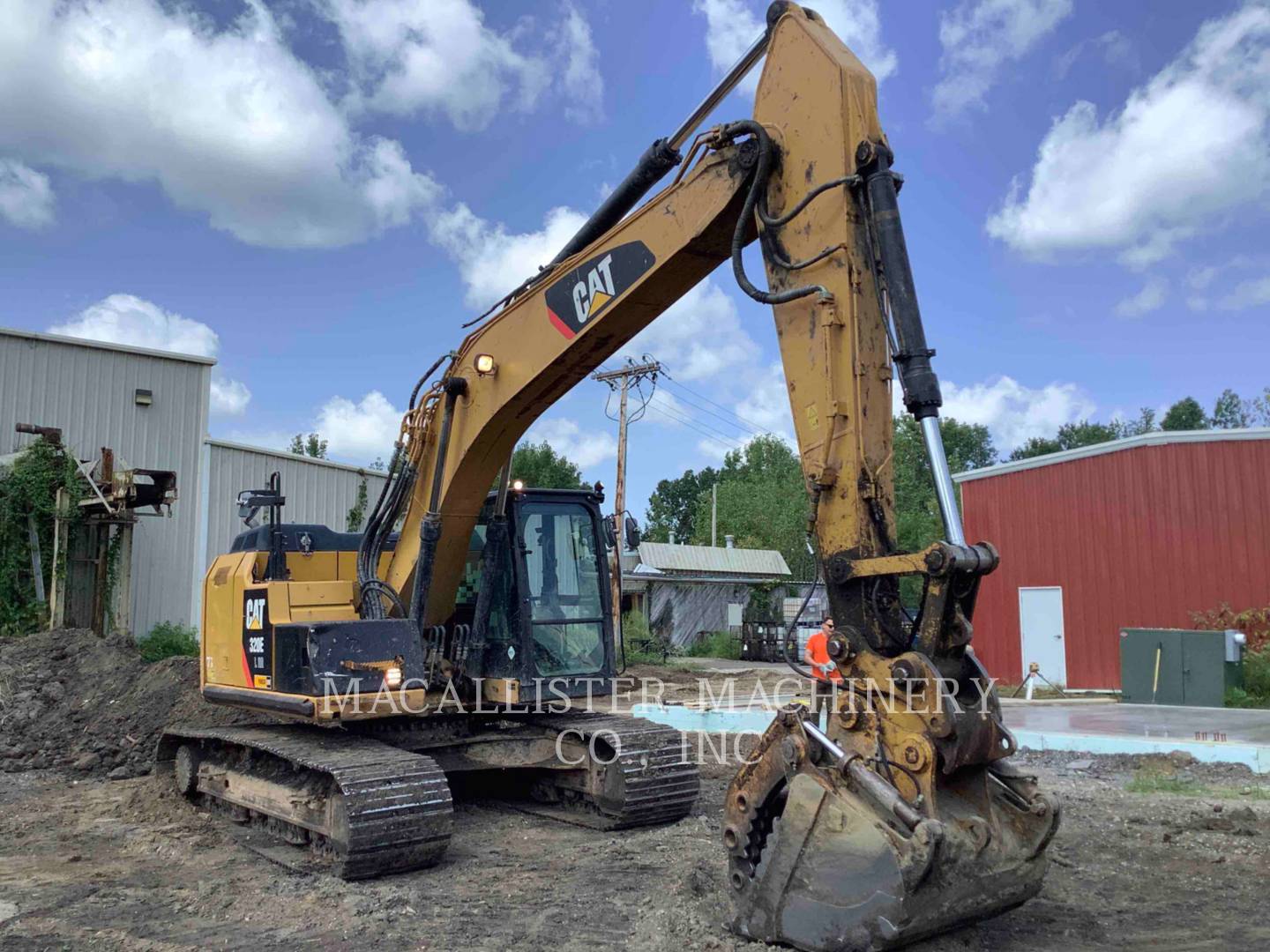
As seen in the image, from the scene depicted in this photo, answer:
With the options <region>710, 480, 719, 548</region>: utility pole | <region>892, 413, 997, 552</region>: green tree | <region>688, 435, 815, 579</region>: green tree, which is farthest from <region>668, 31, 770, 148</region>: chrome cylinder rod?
<region>710, 480, 719, 548</region>: utility pole

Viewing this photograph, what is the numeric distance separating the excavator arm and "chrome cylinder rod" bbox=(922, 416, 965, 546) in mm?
11

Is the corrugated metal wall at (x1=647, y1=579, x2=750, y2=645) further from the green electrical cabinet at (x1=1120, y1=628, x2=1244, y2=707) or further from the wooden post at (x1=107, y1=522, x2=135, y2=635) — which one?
the green electrical cabinet at (x1=1120, y1=628, x2=1244, y2=707)

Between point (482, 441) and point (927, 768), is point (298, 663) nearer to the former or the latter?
point (482, 441)

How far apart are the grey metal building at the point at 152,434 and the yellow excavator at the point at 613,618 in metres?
9.65

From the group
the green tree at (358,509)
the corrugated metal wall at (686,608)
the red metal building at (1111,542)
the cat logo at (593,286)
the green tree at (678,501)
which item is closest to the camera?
the cat logo at (593,286)

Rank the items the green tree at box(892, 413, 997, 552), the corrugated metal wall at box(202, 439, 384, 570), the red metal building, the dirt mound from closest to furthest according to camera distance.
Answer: the dirt mound < the red metal building < the corrugated metal wall at box(202, 439, 384, 570) < the green tree at box(892, 413, 997, 552)

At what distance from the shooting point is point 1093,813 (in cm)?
751

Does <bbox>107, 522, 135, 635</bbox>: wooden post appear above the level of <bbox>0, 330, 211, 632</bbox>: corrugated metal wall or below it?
below

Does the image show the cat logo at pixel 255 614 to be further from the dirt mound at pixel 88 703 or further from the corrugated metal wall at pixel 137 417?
the corrugated metal wall at pixel 137 417

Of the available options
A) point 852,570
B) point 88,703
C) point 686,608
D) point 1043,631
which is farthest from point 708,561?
point 852,570

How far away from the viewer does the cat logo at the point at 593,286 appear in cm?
598

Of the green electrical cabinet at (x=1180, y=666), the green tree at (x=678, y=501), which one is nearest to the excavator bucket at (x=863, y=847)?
the green electrical cabinet at (x=1180, y=666)

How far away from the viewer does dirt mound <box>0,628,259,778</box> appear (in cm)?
1052

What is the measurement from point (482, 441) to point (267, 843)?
124 inches
